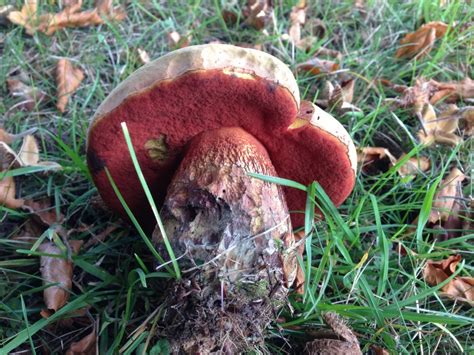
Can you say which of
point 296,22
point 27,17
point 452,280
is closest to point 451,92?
point 296,22

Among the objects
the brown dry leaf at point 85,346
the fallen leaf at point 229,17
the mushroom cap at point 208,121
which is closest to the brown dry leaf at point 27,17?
the fallen leaf at point 229,17

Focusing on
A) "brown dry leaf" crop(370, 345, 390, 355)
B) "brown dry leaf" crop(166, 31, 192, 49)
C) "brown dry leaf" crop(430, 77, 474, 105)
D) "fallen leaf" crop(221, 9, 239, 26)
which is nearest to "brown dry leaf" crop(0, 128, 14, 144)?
"brown dry leaf" crop(166, 31, 192, 49)

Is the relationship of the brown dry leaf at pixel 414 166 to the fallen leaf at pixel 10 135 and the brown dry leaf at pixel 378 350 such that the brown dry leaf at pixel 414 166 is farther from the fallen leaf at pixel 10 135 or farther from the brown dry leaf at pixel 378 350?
the fallen leaf at pixel 10 135

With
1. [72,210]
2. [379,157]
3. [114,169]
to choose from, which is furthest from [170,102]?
[379,157]

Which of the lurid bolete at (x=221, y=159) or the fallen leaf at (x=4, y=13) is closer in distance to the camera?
the lurid bolete at (x=221, y=159)

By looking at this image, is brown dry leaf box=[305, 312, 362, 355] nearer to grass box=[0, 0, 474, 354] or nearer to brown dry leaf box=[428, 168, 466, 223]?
grass box=[0, 0, 474, 354]

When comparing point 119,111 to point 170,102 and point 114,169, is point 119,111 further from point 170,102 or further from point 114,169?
point 114,169

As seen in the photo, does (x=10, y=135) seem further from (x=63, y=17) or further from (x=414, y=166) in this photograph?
(x=414, y=166)
